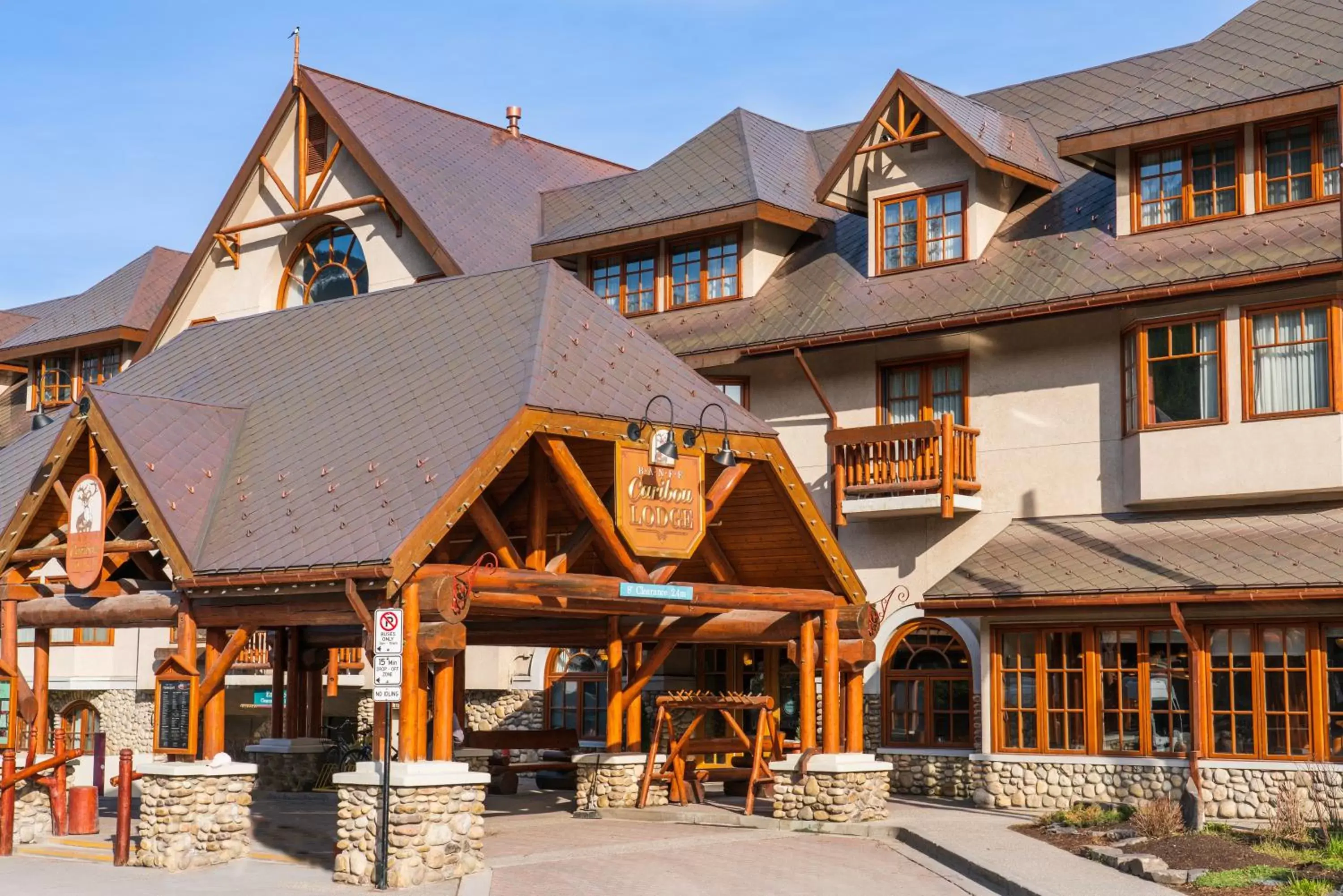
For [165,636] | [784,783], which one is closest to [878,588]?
[784,783]

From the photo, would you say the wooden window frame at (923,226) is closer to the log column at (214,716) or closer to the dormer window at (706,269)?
the dormer window at (706,269)

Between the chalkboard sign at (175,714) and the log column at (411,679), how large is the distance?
106 inches

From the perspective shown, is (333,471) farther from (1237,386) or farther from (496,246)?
(496,246)

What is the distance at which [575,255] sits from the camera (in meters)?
30.2

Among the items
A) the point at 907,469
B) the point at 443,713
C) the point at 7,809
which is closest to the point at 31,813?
the point at 7,809

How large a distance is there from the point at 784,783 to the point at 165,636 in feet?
67.8

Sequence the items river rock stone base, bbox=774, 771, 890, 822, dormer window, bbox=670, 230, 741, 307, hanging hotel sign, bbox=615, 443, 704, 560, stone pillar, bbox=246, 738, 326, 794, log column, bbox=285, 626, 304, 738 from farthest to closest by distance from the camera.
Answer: dormer window, bbox=670, 230, 741, 307 < stone pillar, bbox=246, 738, 326, 794 < log column, bbox=285, 626, 304, 738 < river rock stone base, bbox=774, 771, 890, 822 < hanging hotel sign, bbox=615, 443, 704, 560

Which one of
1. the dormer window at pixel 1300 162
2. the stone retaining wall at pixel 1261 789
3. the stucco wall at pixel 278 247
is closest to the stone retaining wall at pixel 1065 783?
the stone retaining wall at pixel 1261 789

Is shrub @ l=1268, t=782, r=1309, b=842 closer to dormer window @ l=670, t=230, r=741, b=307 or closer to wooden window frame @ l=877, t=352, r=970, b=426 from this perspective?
wooden window frame @ l=877, t=352, r=970, b=426

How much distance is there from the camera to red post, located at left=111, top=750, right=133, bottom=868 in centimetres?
1764

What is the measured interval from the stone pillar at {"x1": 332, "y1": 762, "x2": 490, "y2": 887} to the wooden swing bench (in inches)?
210

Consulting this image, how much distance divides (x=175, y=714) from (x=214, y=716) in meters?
0.43

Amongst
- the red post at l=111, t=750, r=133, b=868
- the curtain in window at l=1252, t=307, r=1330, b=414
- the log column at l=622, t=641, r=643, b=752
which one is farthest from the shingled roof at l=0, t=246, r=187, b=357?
the curtain in window at l=1252, t=307, r=1330, b=414

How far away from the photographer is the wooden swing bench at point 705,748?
70.5 feet
